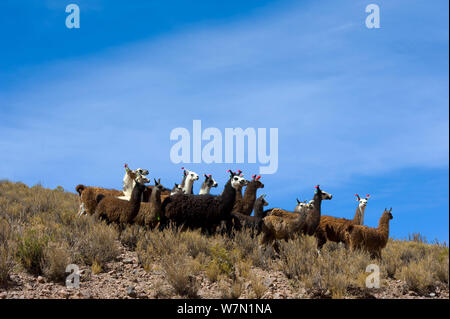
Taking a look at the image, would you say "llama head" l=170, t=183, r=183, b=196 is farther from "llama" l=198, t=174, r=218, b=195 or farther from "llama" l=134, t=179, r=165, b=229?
"llama" l=134, t=179, r=165, b=229

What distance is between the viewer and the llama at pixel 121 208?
14.0 meters

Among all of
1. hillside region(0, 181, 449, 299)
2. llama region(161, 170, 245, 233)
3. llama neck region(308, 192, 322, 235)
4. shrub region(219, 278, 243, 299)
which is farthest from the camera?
llama region(161, 170, 245, 233)

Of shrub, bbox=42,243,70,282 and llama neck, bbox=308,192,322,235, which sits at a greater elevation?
llama neck, bbox=308,192,322,235

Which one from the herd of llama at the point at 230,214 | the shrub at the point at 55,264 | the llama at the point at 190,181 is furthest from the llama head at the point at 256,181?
the shrub at the point at 55,264

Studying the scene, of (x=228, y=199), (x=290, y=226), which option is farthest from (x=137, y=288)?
(x=228, y=199)

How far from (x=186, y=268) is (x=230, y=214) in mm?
4172

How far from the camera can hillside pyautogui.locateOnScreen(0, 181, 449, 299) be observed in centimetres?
1041

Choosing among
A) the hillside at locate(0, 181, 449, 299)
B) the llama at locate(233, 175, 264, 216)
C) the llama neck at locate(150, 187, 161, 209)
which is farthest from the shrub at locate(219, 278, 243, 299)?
the llama at locate(233, 175, 264, 216)

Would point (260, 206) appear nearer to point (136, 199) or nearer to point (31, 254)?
point (136, 199)

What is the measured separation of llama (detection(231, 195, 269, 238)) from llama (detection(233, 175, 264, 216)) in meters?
0.94

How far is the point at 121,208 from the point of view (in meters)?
14.2

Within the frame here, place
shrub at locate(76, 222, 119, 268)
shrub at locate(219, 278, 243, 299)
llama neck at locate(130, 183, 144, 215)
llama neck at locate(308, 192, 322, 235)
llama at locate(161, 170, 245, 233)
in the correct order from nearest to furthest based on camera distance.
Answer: shrub at locate(219, 278, 243, 299) → shrub at locate(76, 222, 119, 268) → llama neck at locate(308, 192, 322, 235) → llama neck at locate(130, 183, 144, 215) → llama at locate(161, 170, 245, 233)

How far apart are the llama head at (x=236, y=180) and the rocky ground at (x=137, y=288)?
3.73 metres
